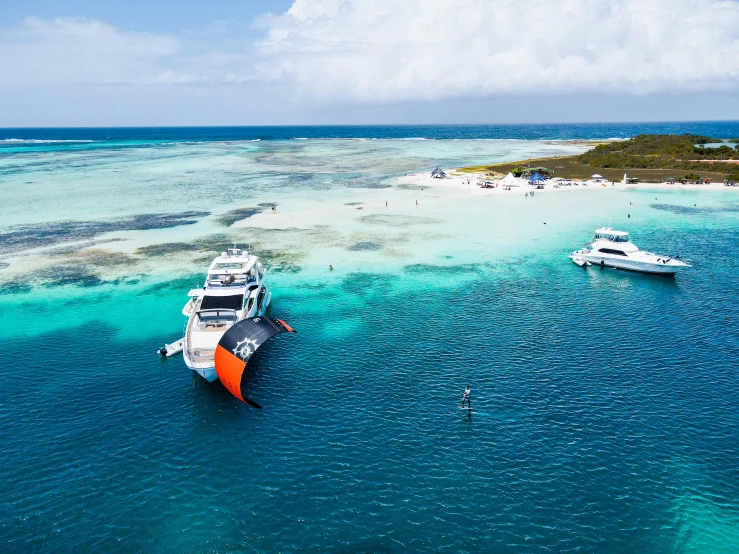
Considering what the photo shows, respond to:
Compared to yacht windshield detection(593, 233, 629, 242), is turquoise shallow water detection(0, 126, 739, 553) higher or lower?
lower

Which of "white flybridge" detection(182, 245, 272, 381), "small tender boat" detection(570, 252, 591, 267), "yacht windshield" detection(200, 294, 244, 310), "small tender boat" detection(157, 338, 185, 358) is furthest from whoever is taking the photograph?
"small tender boat" detection(570, 252, 591, 267)

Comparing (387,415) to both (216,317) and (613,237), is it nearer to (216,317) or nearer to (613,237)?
(216,317)

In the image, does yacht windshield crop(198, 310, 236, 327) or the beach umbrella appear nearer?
the beach umbrella

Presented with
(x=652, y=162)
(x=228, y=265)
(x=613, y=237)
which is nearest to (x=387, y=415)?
(x=228, y=265)

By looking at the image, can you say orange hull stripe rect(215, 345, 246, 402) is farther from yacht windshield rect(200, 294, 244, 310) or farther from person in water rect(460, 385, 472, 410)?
person in water rect(460, 385, 472, 410)

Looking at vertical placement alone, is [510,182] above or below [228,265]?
above

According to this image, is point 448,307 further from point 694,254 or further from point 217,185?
point 217,185

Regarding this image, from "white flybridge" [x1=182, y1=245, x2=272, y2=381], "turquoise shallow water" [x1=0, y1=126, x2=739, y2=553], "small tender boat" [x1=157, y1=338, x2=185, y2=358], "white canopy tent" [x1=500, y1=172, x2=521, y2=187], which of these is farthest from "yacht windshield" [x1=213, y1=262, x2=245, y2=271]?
"white canopy tent" [x1=500, y1=172, x2=521, y2=187]

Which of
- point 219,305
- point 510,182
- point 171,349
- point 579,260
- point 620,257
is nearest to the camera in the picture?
point 171,349
